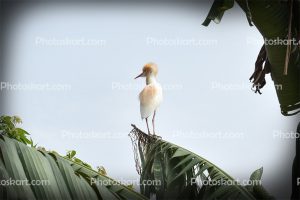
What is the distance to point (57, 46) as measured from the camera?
10.1 ft

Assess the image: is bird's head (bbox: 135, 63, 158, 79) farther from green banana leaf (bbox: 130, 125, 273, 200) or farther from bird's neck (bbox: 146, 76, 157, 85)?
green banana leaf (bbox: 130, 125, 273, 200)

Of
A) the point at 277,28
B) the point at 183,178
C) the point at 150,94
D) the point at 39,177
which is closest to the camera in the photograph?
the point at 39,177

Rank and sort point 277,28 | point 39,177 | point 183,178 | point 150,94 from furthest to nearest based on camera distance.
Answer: point 150,94 < point 183,178 < point 277,28 < point 39,177

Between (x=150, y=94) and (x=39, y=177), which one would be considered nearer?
(x=39, y=177)

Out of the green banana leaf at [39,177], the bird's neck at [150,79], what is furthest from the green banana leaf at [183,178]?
the bird's neck at [150,79]

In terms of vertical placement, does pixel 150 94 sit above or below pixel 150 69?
below

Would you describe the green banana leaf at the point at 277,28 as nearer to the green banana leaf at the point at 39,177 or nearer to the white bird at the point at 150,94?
the white bird at the point at 150,94

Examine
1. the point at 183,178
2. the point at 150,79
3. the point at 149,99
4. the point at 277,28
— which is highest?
the point at 277,28

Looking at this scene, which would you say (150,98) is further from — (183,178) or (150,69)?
(183,178)

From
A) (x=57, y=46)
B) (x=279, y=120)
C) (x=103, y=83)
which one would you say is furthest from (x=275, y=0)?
(x=57, y=46)

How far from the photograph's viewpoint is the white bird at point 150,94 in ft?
9.80

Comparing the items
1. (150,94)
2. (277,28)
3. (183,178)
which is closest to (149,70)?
(150,94)

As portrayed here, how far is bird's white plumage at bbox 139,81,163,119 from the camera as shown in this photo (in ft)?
9.78

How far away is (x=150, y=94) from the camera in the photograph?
299 cm
